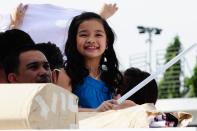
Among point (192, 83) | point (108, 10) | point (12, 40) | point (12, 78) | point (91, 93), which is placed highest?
point (108, 10)

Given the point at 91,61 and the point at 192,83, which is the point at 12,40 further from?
the point at 192,83

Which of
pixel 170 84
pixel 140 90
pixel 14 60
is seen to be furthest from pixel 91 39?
pixel 170 84

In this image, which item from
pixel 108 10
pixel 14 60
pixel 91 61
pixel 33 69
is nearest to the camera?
pixel 33 69

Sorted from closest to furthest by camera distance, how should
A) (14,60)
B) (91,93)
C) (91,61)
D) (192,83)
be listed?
(14,60), (91,93), (91,61), (192,83)

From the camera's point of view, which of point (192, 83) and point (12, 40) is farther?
point (192, 83)

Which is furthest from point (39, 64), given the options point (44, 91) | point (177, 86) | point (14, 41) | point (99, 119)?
point (177, 86)

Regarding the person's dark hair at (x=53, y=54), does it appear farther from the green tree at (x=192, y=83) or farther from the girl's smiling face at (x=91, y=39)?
the green tree at (x=192, y=83)

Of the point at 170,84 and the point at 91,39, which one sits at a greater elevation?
the point at 91,39

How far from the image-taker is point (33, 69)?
10.4 ft

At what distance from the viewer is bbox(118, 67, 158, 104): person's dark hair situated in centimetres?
384

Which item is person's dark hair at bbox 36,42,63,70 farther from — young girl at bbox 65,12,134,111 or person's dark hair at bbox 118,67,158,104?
person's dark hair at bbox 118,67,158,104

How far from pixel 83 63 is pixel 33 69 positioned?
64cm

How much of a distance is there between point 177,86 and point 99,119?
33225 millimetres

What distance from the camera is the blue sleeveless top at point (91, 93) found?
3646mm
